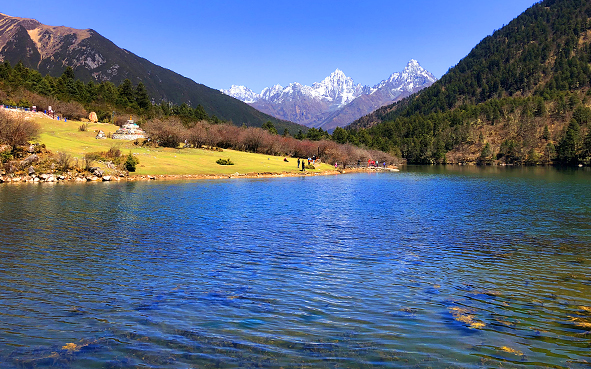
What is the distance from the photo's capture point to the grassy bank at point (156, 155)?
80500mm

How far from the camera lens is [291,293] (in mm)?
14156

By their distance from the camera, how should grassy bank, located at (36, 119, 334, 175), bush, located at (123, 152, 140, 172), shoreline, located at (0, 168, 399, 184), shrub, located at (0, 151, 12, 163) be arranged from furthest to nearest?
grassy bank, located at (36, 119, 334, 175), bush, located at (123, 152, 140, 172), shrub, located at (0, 151, 12, 163), shoreline, located at (0, 168, 399, 184)

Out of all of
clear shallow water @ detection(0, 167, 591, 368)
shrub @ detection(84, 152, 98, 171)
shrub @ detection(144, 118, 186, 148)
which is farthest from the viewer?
shrub @ detection(144, 118, 186, 148)

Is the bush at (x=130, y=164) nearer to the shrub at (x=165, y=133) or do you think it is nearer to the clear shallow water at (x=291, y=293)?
the shrub at (x=165, y=133)

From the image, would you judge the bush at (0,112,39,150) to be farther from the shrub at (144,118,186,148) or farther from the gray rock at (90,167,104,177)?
the shrub at (144,118,186,148)

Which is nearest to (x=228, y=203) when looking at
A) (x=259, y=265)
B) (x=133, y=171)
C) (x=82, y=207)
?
(x=82, y=207)

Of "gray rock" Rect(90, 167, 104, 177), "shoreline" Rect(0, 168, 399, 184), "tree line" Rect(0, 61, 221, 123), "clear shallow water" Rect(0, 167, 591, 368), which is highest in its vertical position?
"tree line" Rect(0, 61, 221, 123)

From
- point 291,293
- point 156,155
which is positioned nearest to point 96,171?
point 156,155

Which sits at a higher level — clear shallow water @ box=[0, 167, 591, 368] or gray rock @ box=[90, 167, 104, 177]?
gray rock @ box=[90, 167, 104, 177]

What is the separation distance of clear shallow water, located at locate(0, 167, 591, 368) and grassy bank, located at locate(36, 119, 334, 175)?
52.1 m

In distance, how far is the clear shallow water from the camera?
9578 millimetres

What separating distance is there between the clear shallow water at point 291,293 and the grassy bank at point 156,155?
171ft

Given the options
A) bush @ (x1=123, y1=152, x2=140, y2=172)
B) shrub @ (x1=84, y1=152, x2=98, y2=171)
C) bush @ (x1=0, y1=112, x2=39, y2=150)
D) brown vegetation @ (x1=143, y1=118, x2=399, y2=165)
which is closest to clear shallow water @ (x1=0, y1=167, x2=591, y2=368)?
shrub @ (x1=84, y1=152, x2=98, y2=171)

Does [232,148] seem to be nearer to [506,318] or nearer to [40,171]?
[40,171]
